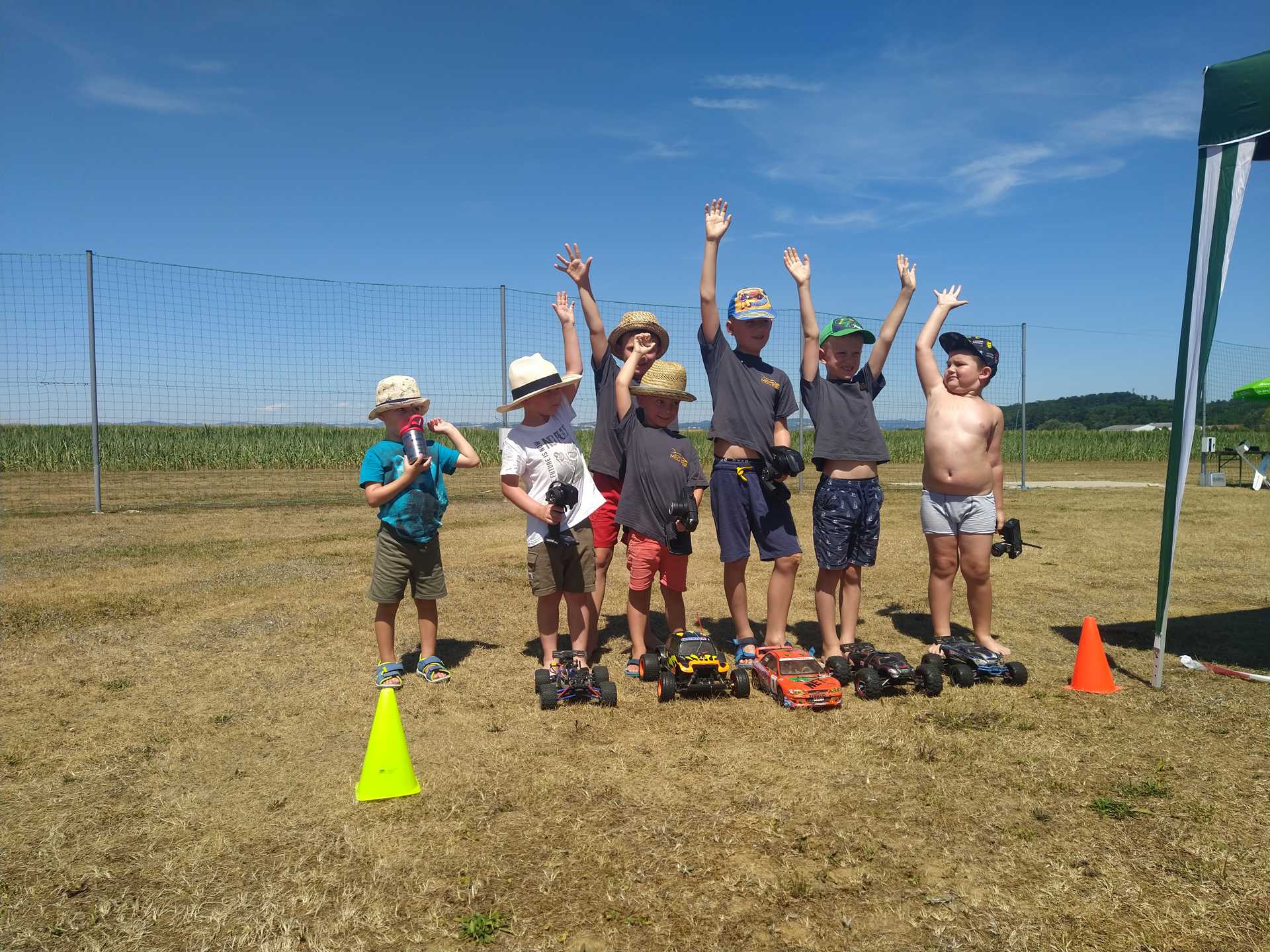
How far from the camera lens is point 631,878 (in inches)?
112

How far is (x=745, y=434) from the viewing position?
510 cm

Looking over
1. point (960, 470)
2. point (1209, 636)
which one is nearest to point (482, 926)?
point (960, 470)

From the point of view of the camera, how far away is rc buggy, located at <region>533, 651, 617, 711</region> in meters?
4.55

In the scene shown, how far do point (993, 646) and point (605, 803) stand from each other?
130 inches

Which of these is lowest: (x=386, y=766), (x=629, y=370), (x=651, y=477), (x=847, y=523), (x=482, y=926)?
(x=482, y=926)

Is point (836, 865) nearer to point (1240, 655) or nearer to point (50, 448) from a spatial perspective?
point (1240, 655)

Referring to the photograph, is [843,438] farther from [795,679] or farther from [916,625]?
[916,625]

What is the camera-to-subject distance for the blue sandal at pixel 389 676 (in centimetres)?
495

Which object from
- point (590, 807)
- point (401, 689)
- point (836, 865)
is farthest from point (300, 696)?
point (836, 865)

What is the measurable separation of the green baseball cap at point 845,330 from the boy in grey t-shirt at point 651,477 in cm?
99

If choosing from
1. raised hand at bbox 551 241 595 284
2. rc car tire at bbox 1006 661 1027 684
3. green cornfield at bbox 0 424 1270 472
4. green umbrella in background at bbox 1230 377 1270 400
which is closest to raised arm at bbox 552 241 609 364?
raised hand at bbox 551 241 595 284

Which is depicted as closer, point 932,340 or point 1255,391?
point 932,340

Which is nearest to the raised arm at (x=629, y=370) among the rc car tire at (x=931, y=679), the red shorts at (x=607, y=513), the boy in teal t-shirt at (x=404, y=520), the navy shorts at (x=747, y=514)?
the red shorts at (x=607, y=513)

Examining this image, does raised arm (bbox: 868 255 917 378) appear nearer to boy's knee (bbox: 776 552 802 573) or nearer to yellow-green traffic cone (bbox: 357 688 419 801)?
boy's knee (bbox: 776 552 802 573)
